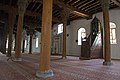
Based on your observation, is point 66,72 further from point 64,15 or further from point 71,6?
point 71,6

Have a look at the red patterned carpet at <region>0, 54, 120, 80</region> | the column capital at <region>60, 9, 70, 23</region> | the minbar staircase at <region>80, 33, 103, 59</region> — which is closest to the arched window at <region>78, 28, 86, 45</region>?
the minbar staircase at <region>80, 33, 103, 59</region>

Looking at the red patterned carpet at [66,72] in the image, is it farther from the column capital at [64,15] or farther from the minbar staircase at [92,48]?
the column capital at [64,15]

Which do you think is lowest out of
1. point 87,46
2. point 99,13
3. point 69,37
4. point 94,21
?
point 87,46

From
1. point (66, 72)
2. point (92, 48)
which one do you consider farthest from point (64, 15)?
point (66, 72)

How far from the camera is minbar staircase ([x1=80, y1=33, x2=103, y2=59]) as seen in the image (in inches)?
398

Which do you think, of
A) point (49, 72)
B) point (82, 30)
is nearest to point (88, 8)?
point (82, 30)

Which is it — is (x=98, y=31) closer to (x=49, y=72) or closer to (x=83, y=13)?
(x=83, y=13)

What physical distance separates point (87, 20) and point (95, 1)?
353cm

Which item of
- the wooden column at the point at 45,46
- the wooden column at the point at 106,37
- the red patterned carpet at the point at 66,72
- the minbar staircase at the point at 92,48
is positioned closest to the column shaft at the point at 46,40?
the wooden column at the point at 45,46

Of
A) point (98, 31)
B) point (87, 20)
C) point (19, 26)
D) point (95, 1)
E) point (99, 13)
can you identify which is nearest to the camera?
point (19, 26)

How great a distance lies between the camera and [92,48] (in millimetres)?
10328

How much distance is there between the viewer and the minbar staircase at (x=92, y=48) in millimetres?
10117

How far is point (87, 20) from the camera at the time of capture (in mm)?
13523

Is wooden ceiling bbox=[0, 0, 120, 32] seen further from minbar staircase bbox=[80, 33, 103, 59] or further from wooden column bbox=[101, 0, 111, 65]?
wooden column bbox=[101, 0, 111, 65]
